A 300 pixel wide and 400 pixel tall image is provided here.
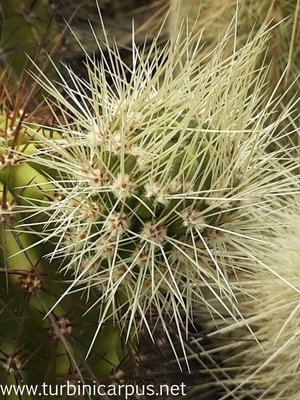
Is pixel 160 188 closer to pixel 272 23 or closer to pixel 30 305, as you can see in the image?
pixel 30 305

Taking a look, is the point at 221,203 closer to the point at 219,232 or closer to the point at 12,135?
the point at 219,232

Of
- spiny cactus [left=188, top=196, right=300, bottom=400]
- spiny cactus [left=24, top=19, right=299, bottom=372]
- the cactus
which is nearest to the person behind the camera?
spiny cactus [left=24, top=19, right=299, bottom=372]

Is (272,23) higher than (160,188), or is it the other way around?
(272,23)

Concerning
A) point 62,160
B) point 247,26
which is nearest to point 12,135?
point 62,160

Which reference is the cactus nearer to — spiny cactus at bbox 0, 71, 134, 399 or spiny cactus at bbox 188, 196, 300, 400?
spiny cactus at bbox 188, 196, 300, 400

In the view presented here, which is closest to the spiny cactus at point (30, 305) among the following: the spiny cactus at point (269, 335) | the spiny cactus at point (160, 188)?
the spiny cactus at point (160, 188)

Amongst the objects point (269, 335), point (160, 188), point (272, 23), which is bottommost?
point (269, 335)

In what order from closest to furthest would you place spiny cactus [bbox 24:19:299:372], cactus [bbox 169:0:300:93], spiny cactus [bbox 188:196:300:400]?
spiny cactus [bbox 24:19:299:372], spiny cactus [bbox 188:196:300:400], cactus [bbox 169:0:300:93]

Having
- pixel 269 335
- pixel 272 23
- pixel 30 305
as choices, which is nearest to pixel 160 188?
pixel 30 305

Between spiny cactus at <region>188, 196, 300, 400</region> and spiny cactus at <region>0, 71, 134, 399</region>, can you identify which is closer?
spiny cactus at <region>0, 71, 134, 399</region>

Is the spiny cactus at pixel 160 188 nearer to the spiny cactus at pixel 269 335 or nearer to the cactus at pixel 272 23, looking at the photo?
the spiny cactus at pixel 269 335

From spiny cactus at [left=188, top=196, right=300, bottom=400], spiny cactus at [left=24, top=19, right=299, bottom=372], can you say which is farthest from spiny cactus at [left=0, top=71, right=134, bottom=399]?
spiny cactus at [left=188, top=196, right=300, bottom=400]
